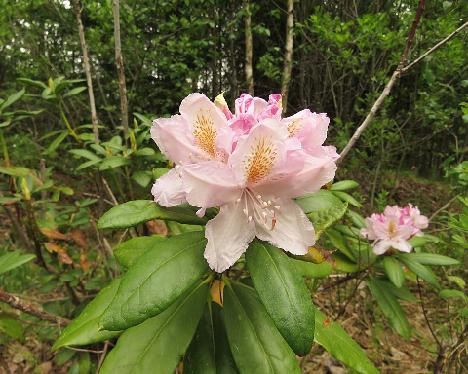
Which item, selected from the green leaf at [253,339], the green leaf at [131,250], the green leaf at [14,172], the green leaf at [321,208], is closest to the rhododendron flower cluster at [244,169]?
the green leaf at [321,208]

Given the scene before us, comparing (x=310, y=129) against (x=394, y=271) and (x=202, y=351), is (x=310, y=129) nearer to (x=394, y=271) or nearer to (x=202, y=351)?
(x=202, y=351)

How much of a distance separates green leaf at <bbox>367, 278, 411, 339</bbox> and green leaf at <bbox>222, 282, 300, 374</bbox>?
112 centimetres

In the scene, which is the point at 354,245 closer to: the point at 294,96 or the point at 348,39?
the point at 348,39

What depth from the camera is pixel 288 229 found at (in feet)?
2.84

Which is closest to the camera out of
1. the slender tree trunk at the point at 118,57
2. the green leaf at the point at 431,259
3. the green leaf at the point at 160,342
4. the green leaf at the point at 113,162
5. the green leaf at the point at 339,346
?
the green leaf at the point at 160,342

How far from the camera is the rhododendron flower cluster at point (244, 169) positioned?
794mm

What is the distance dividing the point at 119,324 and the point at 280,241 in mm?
374

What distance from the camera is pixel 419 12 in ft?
4.02

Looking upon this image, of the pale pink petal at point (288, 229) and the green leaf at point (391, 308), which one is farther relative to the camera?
the green leaf at point (391, 308)

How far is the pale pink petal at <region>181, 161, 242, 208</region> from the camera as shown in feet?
2.53

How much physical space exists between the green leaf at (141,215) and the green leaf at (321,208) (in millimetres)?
267

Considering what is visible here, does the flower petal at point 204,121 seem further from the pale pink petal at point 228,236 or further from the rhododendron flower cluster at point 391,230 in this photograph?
the rhododendron flower cluster at point 391,230

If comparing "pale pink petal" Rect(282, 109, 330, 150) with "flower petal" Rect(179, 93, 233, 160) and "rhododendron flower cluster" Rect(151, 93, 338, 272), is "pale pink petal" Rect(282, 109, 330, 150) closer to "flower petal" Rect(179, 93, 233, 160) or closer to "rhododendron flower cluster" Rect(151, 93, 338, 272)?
"rhododendron flower cluster" Rect(151, 93, 338, 272)

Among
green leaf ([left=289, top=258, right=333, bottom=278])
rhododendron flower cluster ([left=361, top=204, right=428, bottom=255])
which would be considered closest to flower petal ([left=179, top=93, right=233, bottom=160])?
green leaf ([left=289, top=258, right=333, bottom=278])
